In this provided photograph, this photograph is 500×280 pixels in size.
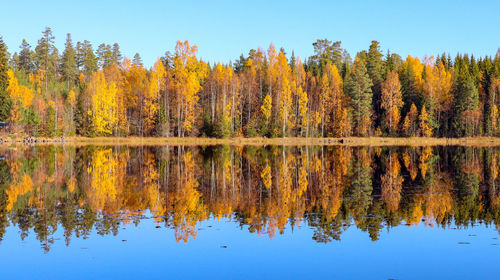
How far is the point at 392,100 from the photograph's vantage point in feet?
270

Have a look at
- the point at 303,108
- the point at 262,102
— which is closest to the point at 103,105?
the point at 262,102

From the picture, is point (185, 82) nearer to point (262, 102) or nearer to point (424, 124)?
point (262, 102)

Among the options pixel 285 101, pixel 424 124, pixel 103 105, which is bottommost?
pixel 424 124

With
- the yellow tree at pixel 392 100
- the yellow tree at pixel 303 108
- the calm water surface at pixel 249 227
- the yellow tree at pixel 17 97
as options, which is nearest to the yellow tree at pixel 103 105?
the yellow tree at pixel 17 97

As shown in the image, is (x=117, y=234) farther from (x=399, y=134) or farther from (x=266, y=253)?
(x=399, y=134)

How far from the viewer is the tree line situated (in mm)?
74812

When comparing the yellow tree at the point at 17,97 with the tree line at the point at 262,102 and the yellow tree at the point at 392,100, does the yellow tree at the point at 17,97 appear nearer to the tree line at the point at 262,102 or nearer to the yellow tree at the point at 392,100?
the tree line at the point at 262,102

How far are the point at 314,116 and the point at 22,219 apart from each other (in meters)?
69.2

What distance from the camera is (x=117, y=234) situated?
13812 mm

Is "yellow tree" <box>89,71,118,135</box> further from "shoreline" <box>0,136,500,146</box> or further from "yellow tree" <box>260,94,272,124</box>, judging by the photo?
"yellow tree" <box>260,94,272,124</box>

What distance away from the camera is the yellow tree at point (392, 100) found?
81.4 meters

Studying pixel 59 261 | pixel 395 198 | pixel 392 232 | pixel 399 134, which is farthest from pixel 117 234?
pixel 399 134

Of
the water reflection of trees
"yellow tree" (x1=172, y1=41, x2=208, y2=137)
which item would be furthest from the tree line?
the water reflection of trees

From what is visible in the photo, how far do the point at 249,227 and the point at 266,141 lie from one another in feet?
196
